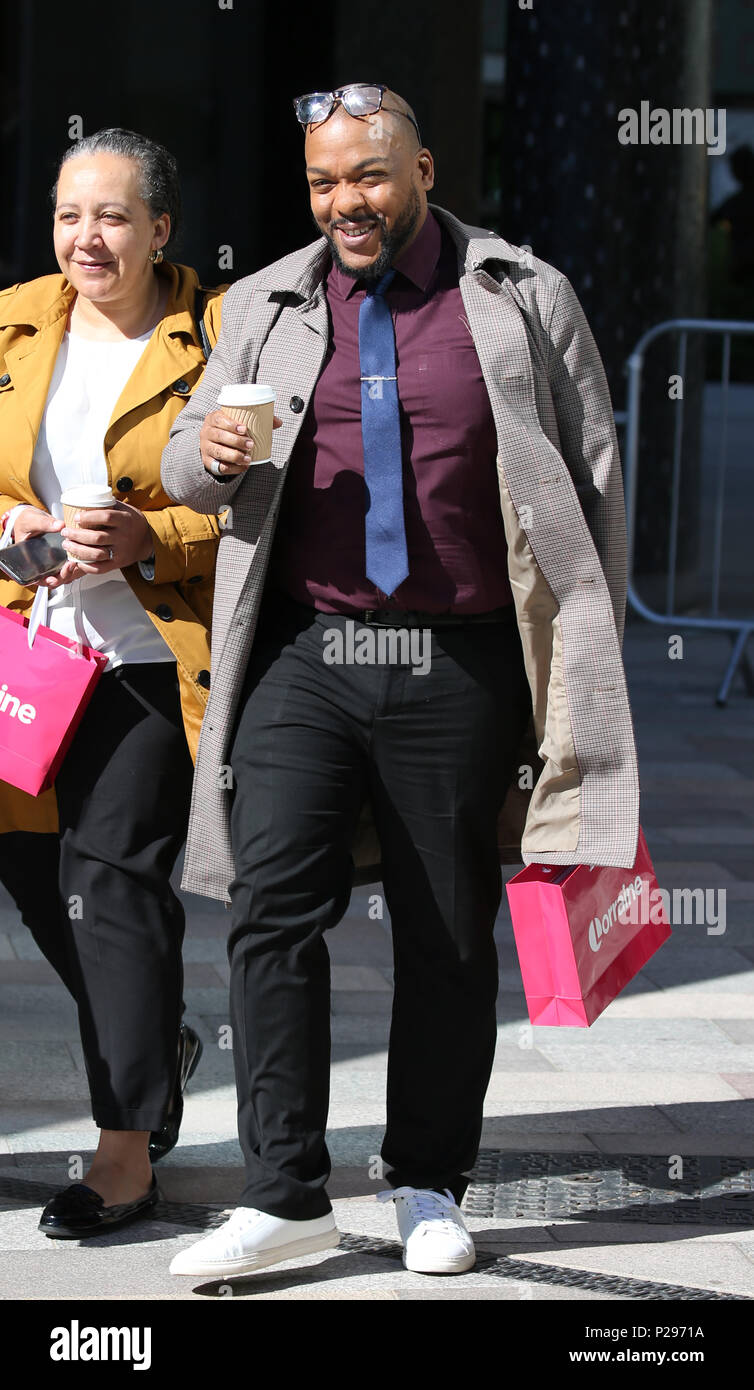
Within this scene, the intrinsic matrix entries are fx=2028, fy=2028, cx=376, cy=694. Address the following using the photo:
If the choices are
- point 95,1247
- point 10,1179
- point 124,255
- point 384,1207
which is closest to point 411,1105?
point 384,1207

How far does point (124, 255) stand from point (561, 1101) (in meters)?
2.03

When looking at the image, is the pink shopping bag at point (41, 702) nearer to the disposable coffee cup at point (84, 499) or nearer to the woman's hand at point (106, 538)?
the woman's hand at point (106, 538)

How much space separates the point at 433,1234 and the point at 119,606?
4.03 ft

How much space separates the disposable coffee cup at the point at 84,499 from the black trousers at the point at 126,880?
1.18ft

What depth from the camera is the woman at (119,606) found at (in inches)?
141

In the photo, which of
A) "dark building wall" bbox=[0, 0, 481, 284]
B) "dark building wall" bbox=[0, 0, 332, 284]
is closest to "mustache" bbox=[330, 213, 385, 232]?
"dark building wall" bbox=[0, 0, 481, 284]

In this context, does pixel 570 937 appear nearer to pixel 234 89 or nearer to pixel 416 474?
pixel 416 474

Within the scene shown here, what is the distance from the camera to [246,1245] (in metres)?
3.32

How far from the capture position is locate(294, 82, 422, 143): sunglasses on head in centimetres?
330

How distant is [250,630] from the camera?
344 cm

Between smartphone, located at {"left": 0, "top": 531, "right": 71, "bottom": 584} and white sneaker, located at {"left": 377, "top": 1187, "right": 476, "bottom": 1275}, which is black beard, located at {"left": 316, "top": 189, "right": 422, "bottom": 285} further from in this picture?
white sneaker, located at {"left": 377, "top": 1187, "right": 476, "bottom": 1275}

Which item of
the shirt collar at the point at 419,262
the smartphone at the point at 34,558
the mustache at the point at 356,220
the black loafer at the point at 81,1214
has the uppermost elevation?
the mustache at the point at 356,220

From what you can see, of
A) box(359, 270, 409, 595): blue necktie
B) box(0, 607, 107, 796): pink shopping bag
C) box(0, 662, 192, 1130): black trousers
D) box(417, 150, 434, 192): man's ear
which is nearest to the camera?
box(359, 270, 409, 595): blue necktie

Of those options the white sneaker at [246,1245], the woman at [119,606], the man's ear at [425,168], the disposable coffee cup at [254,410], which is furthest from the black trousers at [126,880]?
the man's ear at [425,168]
